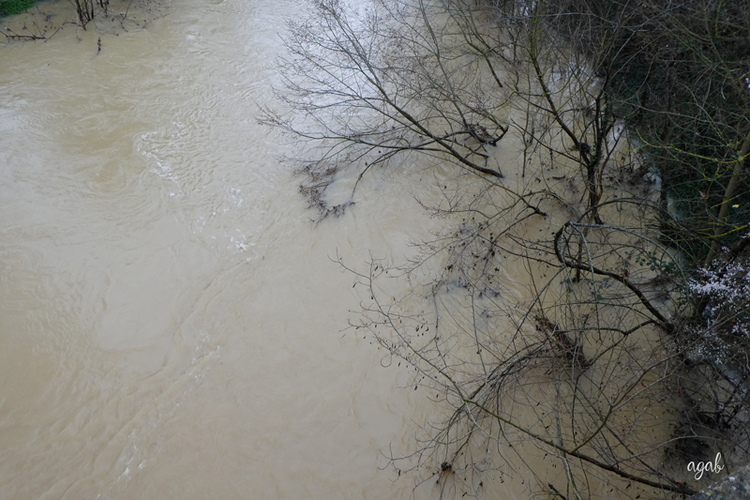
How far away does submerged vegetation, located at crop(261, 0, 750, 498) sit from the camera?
5.02 m

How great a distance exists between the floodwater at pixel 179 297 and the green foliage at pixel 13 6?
1.58m

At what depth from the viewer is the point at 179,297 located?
7121mm

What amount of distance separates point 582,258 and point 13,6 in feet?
40.3

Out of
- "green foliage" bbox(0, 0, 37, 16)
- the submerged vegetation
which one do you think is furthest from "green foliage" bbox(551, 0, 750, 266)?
"green foliage" bbox(0, 0, 37, 16)

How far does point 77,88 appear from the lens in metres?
9.88

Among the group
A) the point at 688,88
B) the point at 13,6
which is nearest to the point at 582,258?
the point at 688,88

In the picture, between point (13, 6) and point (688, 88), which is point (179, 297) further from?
point (13, 6)

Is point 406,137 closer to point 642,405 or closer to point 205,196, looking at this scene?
point 205,196

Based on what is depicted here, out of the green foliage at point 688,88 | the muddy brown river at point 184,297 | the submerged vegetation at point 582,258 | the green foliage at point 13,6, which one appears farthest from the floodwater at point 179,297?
the green foliage at point 688,88

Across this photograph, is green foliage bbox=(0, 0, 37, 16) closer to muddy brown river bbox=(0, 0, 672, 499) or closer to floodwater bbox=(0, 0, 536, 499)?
muddy brown river bbox=(0, 0, 672, 499)

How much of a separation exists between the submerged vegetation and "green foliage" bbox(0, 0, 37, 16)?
6399mm

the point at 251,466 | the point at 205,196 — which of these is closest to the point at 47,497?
the point at 251,466

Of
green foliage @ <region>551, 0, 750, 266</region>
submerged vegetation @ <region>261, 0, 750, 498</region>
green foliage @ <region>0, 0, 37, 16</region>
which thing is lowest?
green foliage @ <region>0, 0, 37, 16</region>

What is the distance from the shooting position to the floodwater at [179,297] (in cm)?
574
